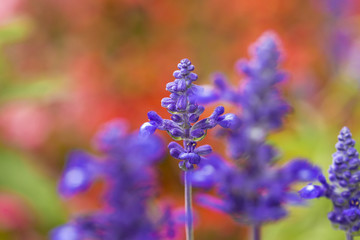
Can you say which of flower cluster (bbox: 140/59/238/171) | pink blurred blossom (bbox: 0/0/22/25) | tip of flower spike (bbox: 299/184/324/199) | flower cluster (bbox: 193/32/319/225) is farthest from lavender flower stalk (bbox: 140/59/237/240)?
pink blurred blossom (bbox: 0/0/22/25)

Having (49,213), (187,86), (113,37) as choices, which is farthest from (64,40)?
(187,86)

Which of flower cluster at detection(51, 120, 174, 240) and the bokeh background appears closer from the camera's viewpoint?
flower cluster at detection(51, 120, 174, 240)

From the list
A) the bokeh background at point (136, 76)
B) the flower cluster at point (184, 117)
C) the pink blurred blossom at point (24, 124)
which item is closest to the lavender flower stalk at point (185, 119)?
the flower cluster at point (184, 117)

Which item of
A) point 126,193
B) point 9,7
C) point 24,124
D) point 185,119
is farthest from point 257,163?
point 9,7

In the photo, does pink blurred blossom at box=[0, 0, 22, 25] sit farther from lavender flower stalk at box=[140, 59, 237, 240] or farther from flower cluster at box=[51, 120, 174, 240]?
lavender flower stalk at box=[140, 59, 237, 240]

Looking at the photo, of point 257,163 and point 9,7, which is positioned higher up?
point 9,7

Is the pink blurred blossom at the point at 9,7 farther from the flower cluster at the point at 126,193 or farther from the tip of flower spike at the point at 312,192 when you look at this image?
the tip of flower spike at the point at 312,192

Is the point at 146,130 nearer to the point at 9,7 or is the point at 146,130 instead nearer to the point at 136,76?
the point at 136,76
